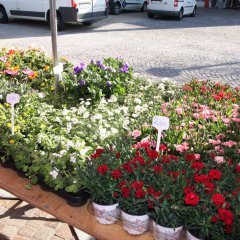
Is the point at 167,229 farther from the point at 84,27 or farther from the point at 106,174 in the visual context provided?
the point at 84,27

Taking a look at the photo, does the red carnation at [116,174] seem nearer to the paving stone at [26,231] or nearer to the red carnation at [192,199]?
the red carnation at [192,199]

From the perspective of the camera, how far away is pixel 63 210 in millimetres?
2061

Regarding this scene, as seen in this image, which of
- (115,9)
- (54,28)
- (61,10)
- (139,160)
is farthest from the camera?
(115,9)

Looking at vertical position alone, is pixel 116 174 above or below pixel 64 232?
above

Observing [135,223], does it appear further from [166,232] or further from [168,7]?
[168,7]

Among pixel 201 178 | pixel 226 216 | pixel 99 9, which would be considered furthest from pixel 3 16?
pixel 226 216

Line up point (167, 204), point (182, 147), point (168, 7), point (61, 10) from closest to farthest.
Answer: point (167, 204)
point (182, 147)
point (61, 10)
point (168, 7)

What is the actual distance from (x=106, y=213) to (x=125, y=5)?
55.1 ft

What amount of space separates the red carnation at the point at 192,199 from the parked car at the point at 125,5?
15922 millimetres

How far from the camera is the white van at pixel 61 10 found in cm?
1145

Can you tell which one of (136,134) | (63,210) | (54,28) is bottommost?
(63,210)

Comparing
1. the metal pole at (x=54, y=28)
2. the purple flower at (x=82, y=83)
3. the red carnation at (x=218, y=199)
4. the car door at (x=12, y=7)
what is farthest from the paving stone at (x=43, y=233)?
the car door at (x=12, y=7)

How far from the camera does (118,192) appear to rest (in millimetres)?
1938

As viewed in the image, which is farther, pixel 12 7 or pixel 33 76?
pixel 12 7
